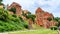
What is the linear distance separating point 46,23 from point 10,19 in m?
34.6

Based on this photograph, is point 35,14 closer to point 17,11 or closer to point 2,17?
point 17,11

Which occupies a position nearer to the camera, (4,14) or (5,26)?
(5,26)

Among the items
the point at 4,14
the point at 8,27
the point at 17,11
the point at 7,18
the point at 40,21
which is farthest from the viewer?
the point at 40,21

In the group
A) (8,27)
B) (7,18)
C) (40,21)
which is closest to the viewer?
(8,27)

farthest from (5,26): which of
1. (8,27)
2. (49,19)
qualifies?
(49,19)

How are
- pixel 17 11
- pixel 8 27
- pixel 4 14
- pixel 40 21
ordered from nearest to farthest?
pixel 8 27 < pixel 4 14 < pixel 17 11 < pixel 40 21

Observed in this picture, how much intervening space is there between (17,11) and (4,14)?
87.4 feet

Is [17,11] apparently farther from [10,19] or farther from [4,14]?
[4,14]

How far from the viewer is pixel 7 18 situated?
62.0 m

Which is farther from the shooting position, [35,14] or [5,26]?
[35,14]

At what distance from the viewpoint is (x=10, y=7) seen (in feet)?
279

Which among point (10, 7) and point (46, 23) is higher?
point (10, 7)

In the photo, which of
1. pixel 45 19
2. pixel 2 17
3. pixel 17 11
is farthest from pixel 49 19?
pixel 2 17

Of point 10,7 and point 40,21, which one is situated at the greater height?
point 10,7
